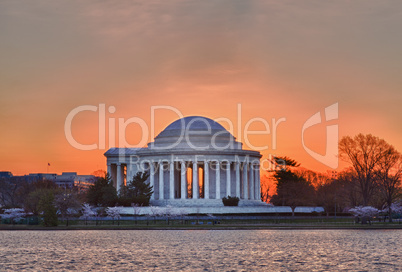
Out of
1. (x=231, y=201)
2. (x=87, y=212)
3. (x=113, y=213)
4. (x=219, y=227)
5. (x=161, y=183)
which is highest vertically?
(x=161, y=183)

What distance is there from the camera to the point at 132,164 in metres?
159

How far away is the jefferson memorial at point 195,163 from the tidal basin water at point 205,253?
64677mm

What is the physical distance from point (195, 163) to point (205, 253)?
87.2 m

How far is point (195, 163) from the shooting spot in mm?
147875

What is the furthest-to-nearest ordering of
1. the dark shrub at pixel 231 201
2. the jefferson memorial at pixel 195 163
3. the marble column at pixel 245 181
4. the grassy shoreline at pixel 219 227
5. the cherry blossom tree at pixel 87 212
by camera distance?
the marble column at pixel 245 181 → the jefferson memorial at pixel 195 163 → the dark shrub at pixel 231 201 → the cherry blossom tree at pixel 87 212 → the grassy shoreline at pixel 219 227

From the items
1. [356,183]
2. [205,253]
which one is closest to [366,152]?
[356,183]

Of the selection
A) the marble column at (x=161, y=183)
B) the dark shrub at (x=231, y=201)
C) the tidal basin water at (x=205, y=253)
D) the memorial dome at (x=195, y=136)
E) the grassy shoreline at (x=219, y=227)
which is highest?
the memorial dome at (x=195, y=136)

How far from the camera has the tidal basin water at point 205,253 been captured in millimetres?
50875

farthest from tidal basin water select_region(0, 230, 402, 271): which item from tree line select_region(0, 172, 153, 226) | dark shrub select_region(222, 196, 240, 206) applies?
dark shrub select_region(222, 196, 240, 206)

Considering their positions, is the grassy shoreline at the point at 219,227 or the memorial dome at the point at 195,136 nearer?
the grassy shoreline at the point at 219,227

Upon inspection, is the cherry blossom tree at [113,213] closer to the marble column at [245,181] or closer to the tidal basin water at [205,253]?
the marble column at [245,181]

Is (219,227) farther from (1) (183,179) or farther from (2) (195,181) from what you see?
(2) (195,181)

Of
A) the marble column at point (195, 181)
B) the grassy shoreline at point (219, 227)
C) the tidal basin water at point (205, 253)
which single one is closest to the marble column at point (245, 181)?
the marble column at point (195, 181)

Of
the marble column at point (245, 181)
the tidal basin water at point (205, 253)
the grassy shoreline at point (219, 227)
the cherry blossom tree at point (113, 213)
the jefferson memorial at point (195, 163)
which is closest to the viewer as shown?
the tidal basin water at point (205, 253)
